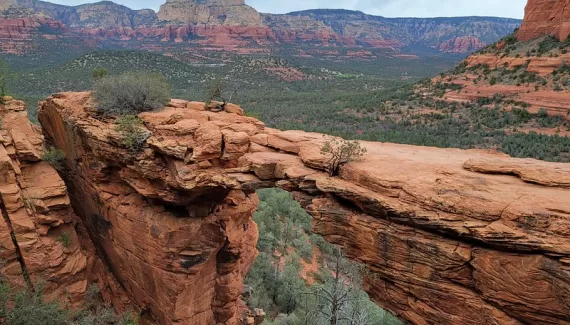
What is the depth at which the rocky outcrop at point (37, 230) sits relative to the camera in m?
11.7

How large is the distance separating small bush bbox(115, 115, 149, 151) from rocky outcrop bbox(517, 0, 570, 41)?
49.6 m

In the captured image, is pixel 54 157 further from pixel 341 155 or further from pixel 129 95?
pixel 341 155

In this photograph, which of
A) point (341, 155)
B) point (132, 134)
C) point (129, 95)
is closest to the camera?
point (341, 155)

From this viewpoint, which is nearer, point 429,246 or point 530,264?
point 530,264

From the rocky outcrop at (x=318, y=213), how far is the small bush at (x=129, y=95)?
1.77ft

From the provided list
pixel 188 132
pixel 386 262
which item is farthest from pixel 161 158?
pixel 386 262

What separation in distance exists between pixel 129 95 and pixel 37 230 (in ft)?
17.9

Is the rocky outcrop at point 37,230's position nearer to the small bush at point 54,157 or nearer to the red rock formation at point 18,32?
the small bush at point 54,157

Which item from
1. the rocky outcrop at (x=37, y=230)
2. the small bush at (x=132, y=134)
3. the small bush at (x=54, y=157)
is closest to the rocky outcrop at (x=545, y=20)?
the small bush at (x=132, y=134)

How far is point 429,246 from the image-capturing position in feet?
24.1

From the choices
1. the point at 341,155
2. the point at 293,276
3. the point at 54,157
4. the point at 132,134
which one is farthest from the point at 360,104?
the point at 341,155

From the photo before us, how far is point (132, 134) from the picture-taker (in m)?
10.9

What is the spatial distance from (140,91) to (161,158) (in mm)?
2952

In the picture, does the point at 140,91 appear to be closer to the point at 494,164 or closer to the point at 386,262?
the point at 386,262
